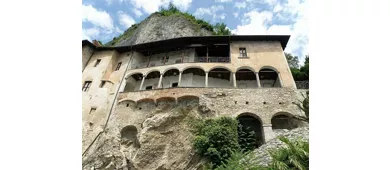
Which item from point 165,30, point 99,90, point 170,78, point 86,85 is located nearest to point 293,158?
point 170,78

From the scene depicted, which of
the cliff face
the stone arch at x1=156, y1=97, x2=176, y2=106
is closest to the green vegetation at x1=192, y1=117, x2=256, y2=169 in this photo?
the stone arch at x1=156, y1=97, x2=176, y2=106

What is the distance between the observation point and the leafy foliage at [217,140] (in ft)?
41.5

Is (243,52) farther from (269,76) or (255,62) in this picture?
(269,76)

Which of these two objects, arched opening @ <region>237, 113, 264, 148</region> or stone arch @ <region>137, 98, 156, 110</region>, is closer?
arched opening @ <region>237, 113, 264, 148</region>

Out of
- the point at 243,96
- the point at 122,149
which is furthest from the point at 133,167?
the point at 243,96

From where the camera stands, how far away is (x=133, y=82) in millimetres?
21922

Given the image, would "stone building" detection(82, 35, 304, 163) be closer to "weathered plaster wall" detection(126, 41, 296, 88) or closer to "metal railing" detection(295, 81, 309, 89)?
"weathered plaster wall" detection(126, 41, 296, 88)

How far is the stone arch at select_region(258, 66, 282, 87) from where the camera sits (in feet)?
62.7

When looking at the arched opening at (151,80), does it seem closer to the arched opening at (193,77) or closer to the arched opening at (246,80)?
the arched opening at (193,77)

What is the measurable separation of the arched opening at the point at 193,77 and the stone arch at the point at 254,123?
5.08m

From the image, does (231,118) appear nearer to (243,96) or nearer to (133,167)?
(243,96)

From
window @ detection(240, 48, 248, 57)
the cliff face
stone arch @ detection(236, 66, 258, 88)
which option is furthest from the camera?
the cliff face

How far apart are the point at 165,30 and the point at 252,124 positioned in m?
16.7

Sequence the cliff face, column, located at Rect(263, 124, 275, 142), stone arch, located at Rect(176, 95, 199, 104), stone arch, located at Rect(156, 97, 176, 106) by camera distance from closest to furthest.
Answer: column, located at Rect(263, 124, 275, 142)
stone arch, located at Rect(176, 95, 199, 104)
stone arch, located at Rect(156, 97, 176, 106)
the cliff face
